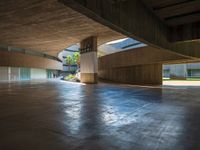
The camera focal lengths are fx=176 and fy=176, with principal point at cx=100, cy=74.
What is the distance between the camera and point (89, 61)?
24031 millimetres

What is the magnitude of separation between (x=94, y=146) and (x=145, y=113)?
10.9 ft

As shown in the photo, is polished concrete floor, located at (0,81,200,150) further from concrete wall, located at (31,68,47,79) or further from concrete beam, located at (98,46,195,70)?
concrete wall, located at (31,68,47,79)

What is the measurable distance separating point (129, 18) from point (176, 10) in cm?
318

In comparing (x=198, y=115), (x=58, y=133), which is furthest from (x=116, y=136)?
(x=198, y=115)

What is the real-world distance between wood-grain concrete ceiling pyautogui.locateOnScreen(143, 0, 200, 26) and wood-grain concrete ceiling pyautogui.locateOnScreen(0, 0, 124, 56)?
7433 mm

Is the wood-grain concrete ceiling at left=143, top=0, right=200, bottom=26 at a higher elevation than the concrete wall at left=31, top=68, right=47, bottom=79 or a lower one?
higher

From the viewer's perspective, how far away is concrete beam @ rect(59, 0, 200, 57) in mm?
6219

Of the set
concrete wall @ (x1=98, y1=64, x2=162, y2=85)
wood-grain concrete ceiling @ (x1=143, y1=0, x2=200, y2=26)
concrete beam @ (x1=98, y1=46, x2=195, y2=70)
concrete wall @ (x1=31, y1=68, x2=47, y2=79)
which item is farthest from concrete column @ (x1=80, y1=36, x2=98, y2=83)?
concrete wall @ (x1=31, y1=68, x2=47, y2=79)

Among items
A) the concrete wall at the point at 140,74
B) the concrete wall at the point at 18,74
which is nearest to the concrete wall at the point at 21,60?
the concrete wall at the point at 18,74

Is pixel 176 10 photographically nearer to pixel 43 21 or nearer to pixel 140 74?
pixel 43 21

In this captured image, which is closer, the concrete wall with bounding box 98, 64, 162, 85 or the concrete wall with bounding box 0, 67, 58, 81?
the concrete wall with bounding box 98, 64, 162, 85

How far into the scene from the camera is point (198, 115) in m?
5.97

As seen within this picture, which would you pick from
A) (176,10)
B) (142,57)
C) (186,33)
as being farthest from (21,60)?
(176,10)

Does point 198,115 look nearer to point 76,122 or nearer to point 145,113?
point 145,113
